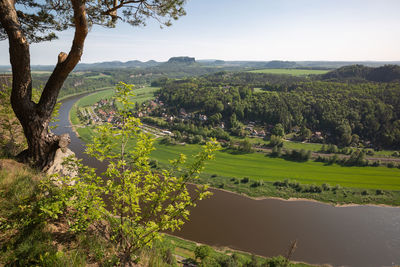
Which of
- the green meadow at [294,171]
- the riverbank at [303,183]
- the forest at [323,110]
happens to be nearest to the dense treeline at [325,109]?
the forest at [323,110]

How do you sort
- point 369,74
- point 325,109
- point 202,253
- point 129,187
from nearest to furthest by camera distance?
point 129,187, point 202,253, point 325,109, point 369,74

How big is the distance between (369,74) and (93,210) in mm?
141545

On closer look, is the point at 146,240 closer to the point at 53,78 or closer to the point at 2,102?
the point at 53,78

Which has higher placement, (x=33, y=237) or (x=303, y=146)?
(x=33, y=237)

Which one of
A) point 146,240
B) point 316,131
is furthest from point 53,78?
point 316,131

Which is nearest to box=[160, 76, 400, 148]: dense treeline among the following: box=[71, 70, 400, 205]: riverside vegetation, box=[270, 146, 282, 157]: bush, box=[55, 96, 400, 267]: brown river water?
box=[71, 70, 400, 205]: riverside vegetation

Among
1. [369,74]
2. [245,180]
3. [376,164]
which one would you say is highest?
[369,74]

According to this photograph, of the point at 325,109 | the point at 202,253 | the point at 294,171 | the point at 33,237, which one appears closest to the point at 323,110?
the point at 325,109

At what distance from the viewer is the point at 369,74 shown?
104 meters

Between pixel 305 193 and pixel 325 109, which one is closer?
pixel 305 193

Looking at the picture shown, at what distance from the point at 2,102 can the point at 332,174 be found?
41976 mm

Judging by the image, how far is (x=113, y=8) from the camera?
5273mm

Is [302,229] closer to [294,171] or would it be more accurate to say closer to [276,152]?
[294,171]

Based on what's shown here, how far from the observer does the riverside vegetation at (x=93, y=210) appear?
10.4ft
